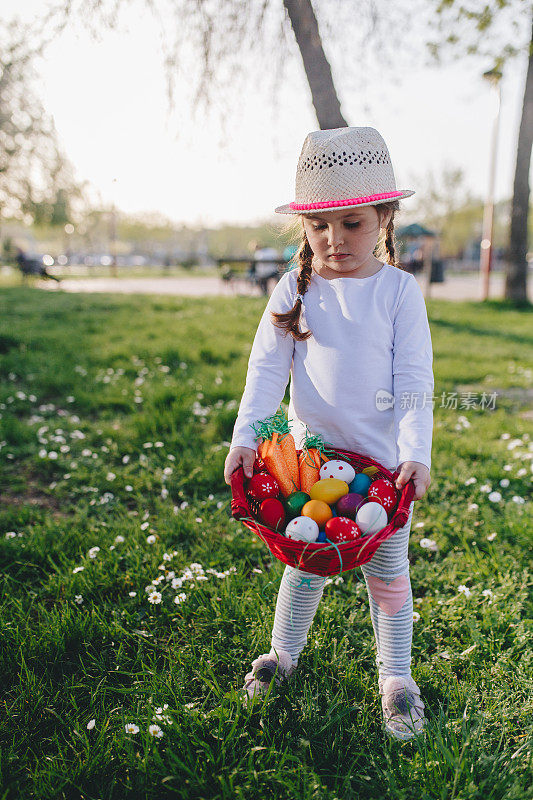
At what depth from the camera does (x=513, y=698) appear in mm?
1944

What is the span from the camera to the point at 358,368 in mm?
1883

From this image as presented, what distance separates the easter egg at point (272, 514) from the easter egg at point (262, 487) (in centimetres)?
3

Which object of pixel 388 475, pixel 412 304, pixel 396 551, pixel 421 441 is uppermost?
pixel 412 304

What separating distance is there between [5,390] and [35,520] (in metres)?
2.53

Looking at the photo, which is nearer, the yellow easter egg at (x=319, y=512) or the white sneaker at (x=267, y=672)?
the yellow easter egg at (x=319, y=512)

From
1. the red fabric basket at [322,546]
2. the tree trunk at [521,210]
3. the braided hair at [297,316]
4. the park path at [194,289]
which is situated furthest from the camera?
the park path at [194,289]

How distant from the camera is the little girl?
1799 millimetres

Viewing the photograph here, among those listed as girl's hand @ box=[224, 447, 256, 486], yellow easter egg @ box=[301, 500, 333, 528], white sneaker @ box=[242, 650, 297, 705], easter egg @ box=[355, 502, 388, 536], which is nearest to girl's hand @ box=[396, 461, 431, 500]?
easter egg @ box=[355, 502, 388, 536]

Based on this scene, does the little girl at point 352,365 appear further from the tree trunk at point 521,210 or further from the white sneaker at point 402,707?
the tree trunk at point 521,210

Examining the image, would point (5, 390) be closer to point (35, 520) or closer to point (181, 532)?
point (35, 520)

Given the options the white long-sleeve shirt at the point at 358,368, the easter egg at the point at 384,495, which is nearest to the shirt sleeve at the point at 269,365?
the white long-sleeve shirt at the point at 358,368

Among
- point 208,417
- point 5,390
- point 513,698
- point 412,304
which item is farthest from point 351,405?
point 5,390

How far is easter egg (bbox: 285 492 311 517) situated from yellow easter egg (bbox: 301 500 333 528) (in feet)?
0.14

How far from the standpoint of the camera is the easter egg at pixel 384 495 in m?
1.74
